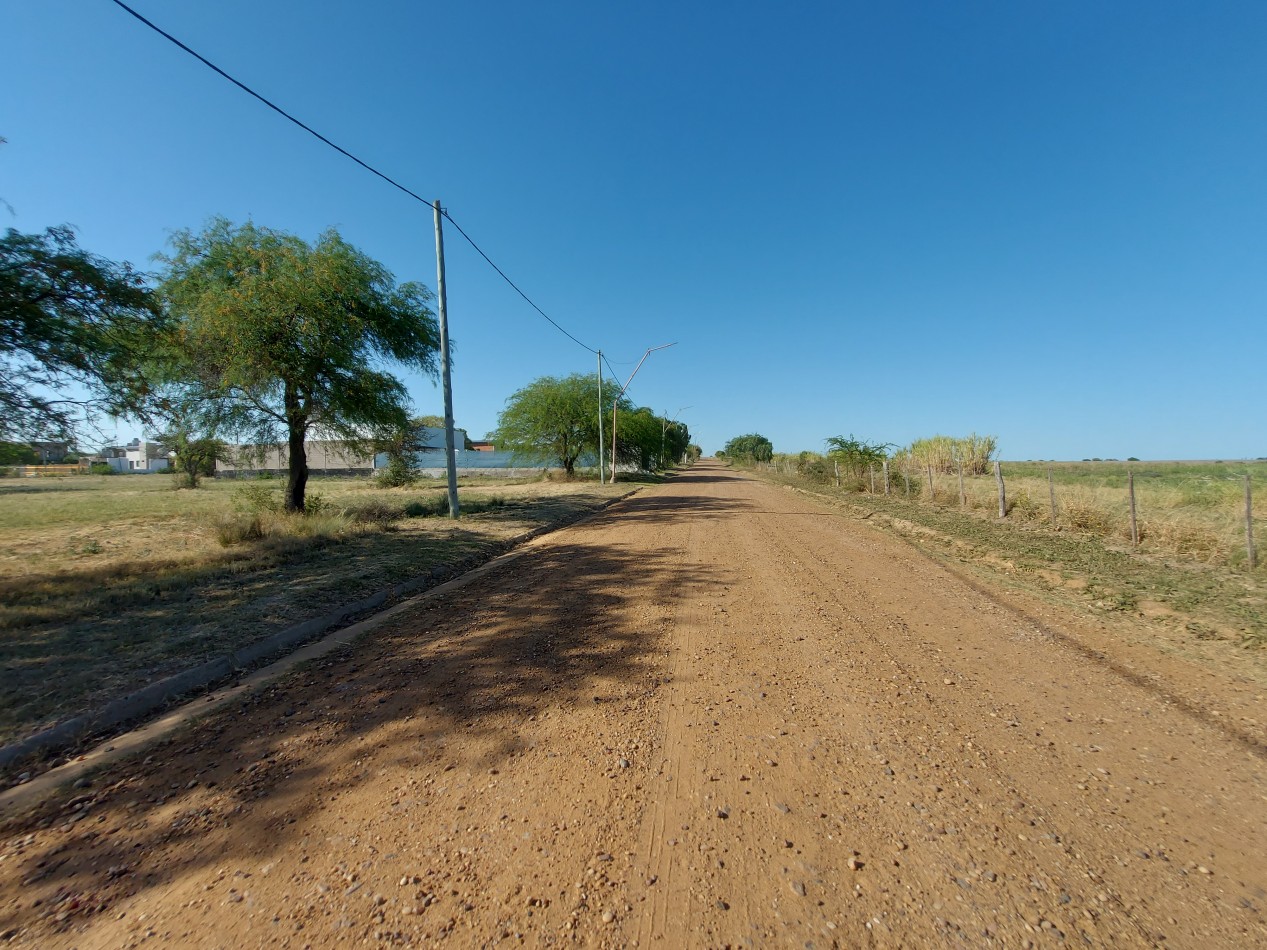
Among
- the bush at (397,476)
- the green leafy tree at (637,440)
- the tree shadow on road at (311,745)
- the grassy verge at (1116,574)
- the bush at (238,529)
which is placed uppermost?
the green leafy tree at (637,440)

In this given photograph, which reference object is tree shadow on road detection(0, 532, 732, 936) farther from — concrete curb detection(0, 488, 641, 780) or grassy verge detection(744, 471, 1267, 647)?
grassy verge detection(744, 471, 1267, 647)

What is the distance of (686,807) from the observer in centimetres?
269

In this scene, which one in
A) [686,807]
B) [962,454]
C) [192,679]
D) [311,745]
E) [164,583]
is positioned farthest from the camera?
[962,454]

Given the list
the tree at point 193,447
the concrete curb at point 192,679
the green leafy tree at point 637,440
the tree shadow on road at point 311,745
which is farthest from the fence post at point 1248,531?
the green leafy tree at point 637,440

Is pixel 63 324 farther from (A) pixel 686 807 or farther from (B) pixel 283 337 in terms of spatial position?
(A) pixel 686 807

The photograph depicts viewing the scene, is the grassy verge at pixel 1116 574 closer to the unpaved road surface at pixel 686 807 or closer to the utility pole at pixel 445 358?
the unpaved road surface at pixel 686 807

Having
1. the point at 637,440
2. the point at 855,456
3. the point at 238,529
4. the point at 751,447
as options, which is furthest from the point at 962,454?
the point at 751,447

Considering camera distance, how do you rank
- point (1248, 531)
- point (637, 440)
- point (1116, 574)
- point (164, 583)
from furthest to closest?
point (637, 440) → point (1116, 574) → point (1248, 531) → point (164, 583)

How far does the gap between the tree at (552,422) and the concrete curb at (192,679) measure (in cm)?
2898

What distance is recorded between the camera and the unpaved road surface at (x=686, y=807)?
205 cm

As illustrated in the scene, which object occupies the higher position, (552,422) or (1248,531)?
(552,422)

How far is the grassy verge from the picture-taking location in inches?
221

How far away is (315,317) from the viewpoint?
38.9 feet

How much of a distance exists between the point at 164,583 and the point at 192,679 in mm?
3515
